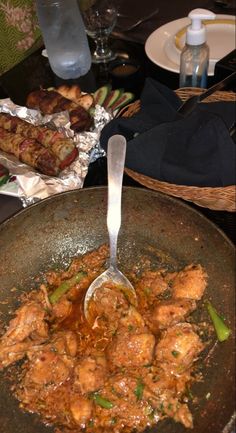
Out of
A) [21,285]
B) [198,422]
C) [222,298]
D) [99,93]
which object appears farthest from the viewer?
[99,93]

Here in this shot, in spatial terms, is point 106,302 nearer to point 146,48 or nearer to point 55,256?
point 55,256

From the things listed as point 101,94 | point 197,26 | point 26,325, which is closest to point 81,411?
point 26,325

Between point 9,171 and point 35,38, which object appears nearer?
point 9,171

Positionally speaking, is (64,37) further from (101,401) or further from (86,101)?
A: (101,401)

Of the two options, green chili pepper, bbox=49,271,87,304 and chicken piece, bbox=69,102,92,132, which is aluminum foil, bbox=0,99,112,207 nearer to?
chicken piece, bbox=69,102,92,132

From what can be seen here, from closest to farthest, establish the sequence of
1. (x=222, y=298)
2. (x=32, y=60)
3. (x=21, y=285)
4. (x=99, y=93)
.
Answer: (x=222, y=298) < (x=21, y=285) < (x=99, y=93) < (x=32, y=60)

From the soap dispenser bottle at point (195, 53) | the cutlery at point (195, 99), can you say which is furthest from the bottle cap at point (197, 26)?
the cutlery at point (195, 99)

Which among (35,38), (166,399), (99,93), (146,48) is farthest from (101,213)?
(35,38)
